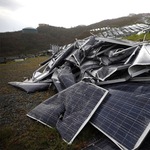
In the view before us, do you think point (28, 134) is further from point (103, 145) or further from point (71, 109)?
point (103, 145)

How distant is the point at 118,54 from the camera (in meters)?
6.68

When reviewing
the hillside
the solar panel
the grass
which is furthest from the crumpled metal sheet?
the hillside

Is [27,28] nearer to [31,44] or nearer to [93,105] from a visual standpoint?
[31,44]

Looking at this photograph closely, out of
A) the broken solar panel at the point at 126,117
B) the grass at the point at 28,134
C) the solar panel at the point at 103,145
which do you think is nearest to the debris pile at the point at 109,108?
the broken solar panel at the point at 126,117

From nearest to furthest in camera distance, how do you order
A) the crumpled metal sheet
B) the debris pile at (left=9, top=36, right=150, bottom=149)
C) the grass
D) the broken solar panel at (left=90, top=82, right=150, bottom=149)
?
the broken solar panel at (left=90, top=82, right=150, bottom=149) < the debris pile at (left=9, top=36, right=150, bottom=149) < the grass < the crumpled metal sheet

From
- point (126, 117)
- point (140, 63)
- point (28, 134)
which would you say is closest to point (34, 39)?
point (28, 134)

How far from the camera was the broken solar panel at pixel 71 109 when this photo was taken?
3.84 meters

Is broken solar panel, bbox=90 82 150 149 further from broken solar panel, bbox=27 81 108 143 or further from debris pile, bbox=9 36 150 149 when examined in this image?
broken solar panel, bbox=27 81 108 143

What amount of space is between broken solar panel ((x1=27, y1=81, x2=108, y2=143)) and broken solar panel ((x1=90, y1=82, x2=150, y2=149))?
1.13 feet

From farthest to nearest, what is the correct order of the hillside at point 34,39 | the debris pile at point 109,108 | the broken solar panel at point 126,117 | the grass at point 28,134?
the hillside at point 34,39 < the grass at point 28,134 < the debris pile at point 109,108 < the broken solar panel at point 126,117

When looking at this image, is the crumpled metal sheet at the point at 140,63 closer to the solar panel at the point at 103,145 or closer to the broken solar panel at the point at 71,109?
the broken solar panel at the point at 71,109

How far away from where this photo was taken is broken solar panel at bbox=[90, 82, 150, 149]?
3071mm

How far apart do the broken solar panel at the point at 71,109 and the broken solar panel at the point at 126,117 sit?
0.34 metres

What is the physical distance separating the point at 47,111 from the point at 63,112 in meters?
0.71
